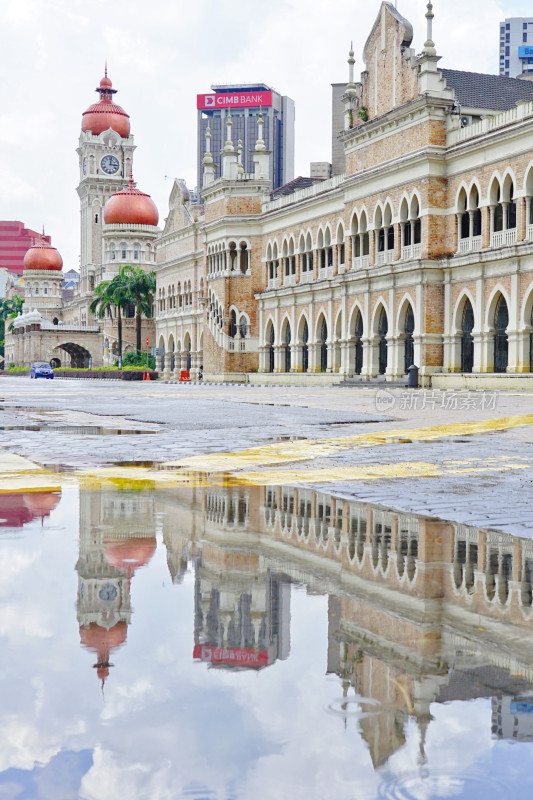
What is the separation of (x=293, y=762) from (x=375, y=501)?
17.2 feet

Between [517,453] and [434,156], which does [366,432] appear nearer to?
[517,453]

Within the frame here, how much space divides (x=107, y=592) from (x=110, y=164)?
135m

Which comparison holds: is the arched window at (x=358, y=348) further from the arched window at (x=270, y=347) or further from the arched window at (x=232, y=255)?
the arched window at (x=232, y=255)

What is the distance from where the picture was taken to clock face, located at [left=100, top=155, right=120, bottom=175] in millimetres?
134250

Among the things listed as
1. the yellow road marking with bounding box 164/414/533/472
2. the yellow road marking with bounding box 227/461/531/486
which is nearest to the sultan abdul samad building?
the yellow road marking with bounding box 164/414/533/472

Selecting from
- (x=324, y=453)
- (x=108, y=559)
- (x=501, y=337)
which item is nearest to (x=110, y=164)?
A: (x=501, y=337)

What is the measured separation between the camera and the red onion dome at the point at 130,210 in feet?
379

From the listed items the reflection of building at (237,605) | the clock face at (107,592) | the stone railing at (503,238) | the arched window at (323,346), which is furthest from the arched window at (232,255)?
the clock face at (107,592)

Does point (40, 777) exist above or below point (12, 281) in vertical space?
below

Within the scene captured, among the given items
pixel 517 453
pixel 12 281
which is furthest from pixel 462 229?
pixel 12 281

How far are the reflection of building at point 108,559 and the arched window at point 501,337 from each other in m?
36.0

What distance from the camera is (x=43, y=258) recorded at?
14988 centimetres

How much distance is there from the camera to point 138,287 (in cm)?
10031

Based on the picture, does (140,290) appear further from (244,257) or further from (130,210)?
(244,257)
